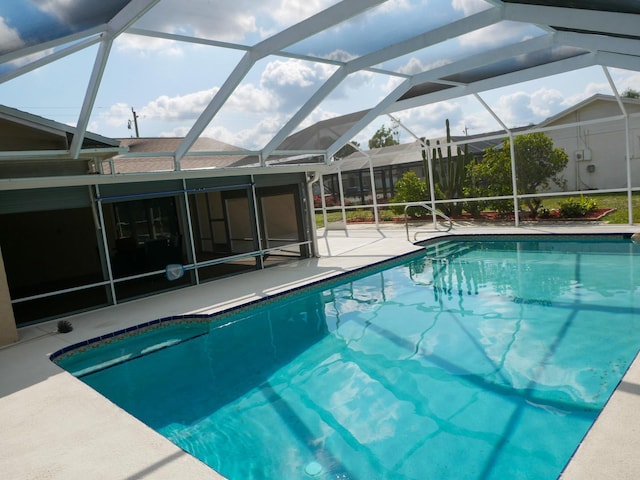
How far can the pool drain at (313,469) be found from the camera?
3.48m

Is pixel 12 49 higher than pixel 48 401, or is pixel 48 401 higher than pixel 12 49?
pixel 12 49

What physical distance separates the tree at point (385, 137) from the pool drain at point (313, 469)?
42.5 metres

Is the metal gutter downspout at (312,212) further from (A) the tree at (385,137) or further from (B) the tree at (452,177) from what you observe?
(A) the tree at (385,137)

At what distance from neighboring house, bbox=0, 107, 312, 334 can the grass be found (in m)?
7.59

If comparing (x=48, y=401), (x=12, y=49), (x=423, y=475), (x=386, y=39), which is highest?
(x=386, y=39)

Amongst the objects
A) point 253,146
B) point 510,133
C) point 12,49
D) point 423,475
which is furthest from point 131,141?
point 510,133

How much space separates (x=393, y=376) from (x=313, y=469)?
1751 mm

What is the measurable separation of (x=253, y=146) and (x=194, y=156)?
4.83 ft

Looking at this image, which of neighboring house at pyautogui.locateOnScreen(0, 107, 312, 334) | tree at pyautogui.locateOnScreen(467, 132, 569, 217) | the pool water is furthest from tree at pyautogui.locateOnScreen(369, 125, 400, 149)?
the pool water

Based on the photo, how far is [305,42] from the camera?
Result: 7.81 m

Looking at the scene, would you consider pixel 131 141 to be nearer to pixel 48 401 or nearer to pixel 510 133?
pixel 48 401

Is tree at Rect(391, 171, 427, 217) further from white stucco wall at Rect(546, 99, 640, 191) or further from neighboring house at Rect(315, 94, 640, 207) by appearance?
white stucco wall at Rect(546, 99, 640, 191)

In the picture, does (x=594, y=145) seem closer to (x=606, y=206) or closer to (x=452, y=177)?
(x=606, y=206)

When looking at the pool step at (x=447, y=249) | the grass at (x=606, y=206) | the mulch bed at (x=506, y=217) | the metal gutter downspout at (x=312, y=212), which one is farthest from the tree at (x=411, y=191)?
the metal gutter downspout at (x=312, y=212)
